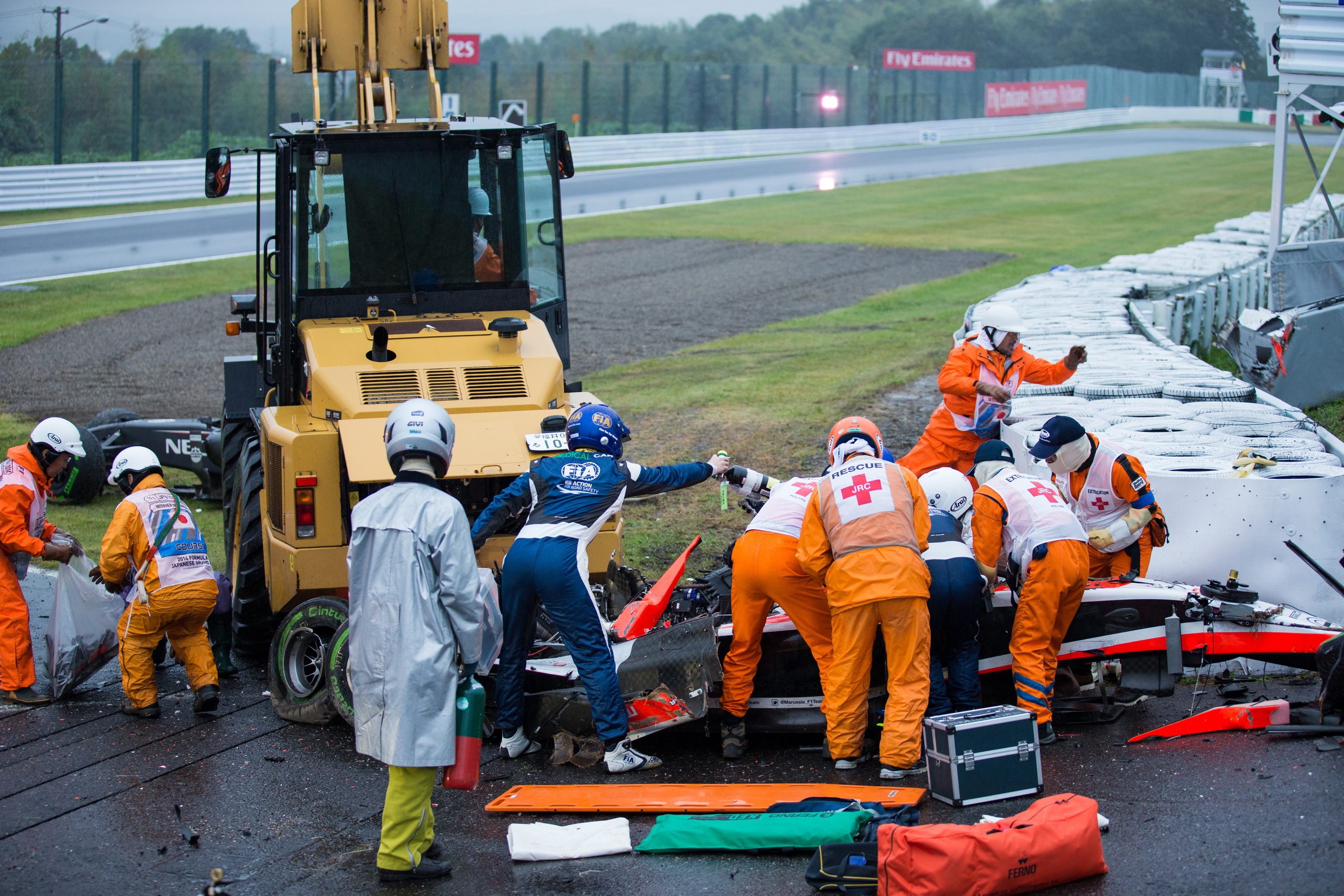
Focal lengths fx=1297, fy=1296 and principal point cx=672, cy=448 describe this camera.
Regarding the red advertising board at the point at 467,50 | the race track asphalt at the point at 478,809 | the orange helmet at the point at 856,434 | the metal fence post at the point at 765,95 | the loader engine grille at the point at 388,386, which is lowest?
the race track asphalt at the point at 478,809

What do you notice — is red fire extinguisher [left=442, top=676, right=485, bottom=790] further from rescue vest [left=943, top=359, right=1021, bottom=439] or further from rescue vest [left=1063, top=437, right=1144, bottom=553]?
rescue vest [left=943, top=359, right=1021, bottom=439]

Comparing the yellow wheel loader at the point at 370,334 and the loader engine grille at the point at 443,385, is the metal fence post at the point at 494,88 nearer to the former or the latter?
the yellow wheel loader at the point at 370,334

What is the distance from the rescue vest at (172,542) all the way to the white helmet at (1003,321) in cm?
536

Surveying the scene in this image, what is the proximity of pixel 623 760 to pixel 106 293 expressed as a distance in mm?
18159

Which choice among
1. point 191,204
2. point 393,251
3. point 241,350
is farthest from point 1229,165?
point 393,251

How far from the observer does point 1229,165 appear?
46031mm

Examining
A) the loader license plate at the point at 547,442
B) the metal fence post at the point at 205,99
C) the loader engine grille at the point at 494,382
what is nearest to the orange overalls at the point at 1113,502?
the loader license plate at the point at 547,442

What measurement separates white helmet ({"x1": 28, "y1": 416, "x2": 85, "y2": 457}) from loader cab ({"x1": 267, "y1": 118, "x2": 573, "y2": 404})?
1.21m

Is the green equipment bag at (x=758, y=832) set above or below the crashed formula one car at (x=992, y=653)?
below

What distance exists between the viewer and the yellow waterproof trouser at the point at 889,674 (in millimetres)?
6160

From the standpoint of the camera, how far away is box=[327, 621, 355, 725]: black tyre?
21.8ft

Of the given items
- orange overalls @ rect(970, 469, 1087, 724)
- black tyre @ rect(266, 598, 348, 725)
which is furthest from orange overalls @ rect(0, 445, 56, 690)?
orange overalls @ rect(970, 469, 1087, 724)

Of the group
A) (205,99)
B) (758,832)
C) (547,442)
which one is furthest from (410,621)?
(205,99)

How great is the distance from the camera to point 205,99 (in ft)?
108
